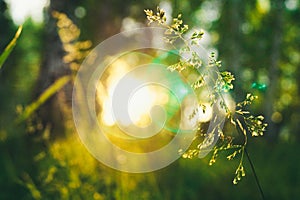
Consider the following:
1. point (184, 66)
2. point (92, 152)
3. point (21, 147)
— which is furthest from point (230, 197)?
point (184, 66)

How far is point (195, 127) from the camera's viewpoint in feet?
3.27

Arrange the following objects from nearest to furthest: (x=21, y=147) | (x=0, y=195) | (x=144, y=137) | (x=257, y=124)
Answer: (x=257, y=124) < (x=0, y=195) < (x=21, y=147) < (x=144, y=137)

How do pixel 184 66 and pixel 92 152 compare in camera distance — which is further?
pixel 92 152

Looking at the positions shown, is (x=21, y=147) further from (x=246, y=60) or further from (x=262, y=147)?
(x=246, y=60)

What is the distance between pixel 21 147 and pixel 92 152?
70.9 inches

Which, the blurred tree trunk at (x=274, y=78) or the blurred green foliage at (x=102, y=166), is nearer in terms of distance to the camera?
the blurred green foliage at (x=102, y=166)

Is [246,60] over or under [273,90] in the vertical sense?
over

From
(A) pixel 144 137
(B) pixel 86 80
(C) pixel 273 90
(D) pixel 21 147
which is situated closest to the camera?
(B) pixel 86 80

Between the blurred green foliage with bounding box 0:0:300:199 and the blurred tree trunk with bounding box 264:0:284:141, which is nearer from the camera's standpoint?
the blurred green foliage with bounding box 0:0:300:199

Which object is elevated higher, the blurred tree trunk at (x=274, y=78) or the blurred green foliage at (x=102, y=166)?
the blurred tree trunk at (x=274, y=78)

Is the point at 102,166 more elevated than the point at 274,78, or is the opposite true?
the point at 274,78

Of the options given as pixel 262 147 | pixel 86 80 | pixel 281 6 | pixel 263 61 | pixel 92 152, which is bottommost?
pixel 92 152

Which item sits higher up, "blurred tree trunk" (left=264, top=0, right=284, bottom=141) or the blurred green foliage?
"blurred tree trunk" (left=264, top=0, right=284, bottom=141)

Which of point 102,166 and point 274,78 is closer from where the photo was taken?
point 102,166
